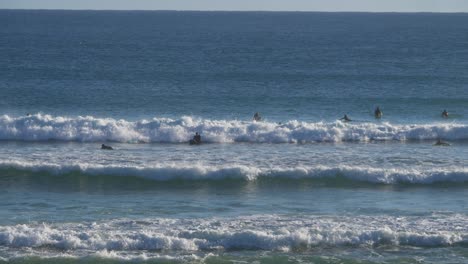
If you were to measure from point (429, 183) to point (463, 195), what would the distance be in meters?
1.52

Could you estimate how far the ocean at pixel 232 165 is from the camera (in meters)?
19.0

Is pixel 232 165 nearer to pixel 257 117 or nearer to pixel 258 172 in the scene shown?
pixel 258 172

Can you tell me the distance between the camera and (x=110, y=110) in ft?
139

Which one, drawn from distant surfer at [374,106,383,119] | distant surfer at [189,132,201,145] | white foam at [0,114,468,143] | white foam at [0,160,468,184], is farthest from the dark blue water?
white foam at [0,160,468,184]

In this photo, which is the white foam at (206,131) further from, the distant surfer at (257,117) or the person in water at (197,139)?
the distant surfer at (257,117)

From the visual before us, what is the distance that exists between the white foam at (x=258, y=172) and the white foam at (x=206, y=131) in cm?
676

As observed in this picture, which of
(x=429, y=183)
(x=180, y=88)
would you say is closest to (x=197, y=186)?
(x=429, y=183)

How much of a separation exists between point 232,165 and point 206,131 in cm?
739

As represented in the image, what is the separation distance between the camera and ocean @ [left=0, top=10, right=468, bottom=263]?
62.4 ft

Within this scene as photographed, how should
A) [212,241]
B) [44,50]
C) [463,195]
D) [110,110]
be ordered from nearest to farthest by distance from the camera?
[212,241], [463,195], [110,110], [44,50]

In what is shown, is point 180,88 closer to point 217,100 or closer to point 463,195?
point 217,100

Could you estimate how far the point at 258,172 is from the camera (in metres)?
26.7

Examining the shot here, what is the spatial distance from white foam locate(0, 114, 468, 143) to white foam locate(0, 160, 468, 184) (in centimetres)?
676

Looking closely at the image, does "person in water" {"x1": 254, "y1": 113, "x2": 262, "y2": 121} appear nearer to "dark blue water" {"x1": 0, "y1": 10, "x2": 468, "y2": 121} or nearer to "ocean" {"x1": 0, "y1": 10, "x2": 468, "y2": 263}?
"ocean" {"x1": 0, "y1": 10, "x2": 468, "y2": 263}
